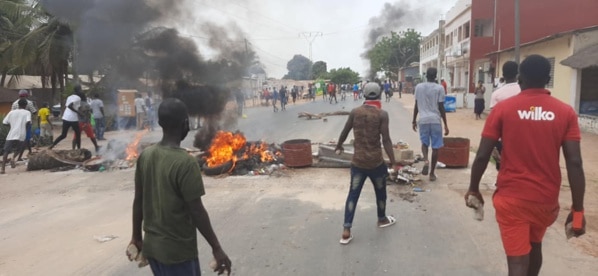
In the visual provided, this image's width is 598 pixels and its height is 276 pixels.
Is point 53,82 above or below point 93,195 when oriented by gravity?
above

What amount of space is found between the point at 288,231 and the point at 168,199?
254 cm

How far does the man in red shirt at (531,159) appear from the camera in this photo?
2465 millimetres

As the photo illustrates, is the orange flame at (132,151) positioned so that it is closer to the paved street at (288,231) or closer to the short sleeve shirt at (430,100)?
the paved street at (288,231)

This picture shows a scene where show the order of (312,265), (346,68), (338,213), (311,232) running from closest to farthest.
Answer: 1. (312,265)
2. (311,232)
3. (338,213)
4. (346,68)

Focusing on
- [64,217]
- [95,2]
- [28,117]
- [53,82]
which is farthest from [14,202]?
[53,82]

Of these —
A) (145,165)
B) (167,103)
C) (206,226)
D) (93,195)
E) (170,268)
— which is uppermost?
(167,103)

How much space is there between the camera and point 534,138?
8.14 feet

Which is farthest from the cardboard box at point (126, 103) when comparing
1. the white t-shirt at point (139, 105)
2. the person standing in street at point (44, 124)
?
the person standing in street at point (44, 124)

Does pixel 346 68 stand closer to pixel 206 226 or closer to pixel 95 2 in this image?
pixel 95 2

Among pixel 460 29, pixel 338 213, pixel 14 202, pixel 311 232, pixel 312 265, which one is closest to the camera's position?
pixel 312 265

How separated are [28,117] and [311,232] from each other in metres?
7.32

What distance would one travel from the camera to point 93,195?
6.67m

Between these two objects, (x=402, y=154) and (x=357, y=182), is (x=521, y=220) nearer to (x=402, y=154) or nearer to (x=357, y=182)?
(x=357, y=182)

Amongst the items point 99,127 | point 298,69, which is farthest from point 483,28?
point 298,69
